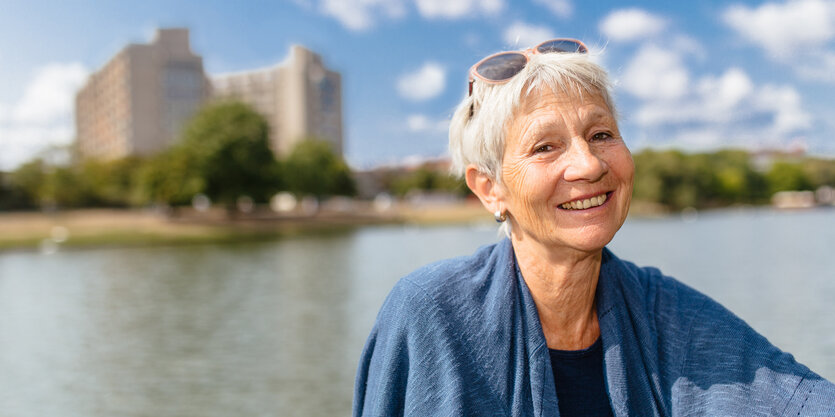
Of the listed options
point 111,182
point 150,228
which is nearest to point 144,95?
point 111,182

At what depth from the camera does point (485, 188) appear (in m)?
1.86

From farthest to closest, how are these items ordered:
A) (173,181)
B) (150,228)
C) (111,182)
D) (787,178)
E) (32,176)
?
(787,178)
(111,182)
(32,176)
(173,181)
(150,228)

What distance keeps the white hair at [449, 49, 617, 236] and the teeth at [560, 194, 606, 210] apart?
8.7 inches

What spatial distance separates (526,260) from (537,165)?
278mm

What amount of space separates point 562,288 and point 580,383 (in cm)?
26

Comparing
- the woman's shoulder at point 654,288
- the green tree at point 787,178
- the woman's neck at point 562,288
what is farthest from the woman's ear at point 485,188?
the green tree at point 787,178

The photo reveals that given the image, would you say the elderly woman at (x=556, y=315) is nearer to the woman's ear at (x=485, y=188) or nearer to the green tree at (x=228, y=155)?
the woman's ear at (x=485, y=188)

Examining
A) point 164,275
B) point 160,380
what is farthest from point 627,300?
point 164,275

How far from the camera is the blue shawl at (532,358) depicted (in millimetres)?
1587

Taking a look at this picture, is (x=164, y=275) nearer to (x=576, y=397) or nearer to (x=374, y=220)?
(x=576, y=397)

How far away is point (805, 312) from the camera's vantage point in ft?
46.2

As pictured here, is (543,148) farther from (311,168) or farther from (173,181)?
(311,168)

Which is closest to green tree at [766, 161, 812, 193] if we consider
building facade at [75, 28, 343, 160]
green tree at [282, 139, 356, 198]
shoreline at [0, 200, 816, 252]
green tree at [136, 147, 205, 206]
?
building facade at [75, 28, 343, 160]

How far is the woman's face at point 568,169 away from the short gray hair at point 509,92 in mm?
26
